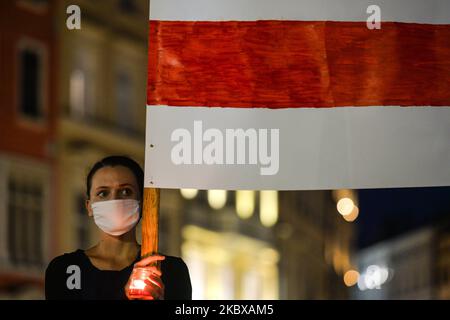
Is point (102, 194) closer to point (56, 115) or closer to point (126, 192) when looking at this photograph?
point (126, 192)

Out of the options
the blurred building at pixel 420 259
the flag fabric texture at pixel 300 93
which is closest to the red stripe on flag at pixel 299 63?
the flag fabric texture at pixel 300 93

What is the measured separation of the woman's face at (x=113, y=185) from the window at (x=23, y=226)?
1929 centimetres

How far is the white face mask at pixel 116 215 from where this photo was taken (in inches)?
267

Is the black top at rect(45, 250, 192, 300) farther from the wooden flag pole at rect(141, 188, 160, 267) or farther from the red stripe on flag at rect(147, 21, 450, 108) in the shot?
the red stripe on flag at rect(147, 21, 450, 108)

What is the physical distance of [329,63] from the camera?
22.5 feet

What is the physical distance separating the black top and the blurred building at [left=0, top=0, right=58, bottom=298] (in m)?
18.5

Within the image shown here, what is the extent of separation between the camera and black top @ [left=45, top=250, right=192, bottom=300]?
660 cm

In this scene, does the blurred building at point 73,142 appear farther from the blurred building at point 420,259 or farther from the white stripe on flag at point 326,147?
the blurred building at point 420,259

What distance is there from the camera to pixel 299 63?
270 inches

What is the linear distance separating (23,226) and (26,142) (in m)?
2.00
